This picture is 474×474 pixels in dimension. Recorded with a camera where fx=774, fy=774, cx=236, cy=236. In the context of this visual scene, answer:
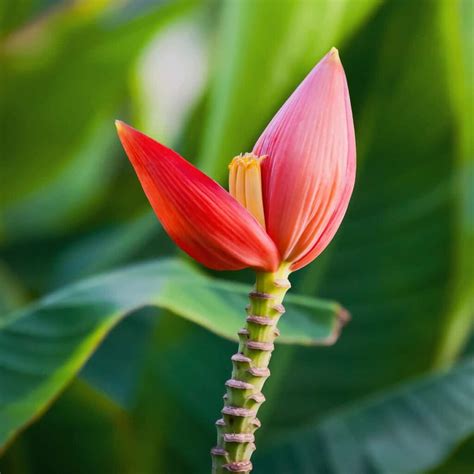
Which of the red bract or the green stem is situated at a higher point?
the red bract

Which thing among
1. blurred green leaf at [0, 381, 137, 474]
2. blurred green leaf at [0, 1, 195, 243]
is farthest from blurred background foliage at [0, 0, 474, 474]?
blurred green leaf at [0, 1, 195, 243]

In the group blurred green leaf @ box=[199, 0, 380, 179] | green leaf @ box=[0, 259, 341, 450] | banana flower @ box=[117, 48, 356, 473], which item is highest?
blurred green leaf @ box=[199, 0, 380, 179]

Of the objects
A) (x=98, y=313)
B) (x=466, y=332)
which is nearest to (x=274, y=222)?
(x=98, y=313)

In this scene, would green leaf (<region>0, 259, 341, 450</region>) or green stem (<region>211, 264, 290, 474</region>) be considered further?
green leaf (<region>0, 259, 341, 450</region>)

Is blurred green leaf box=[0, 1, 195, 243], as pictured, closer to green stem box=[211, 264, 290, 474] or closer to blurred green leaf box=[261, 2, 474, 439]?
blurred green leaf box=[261, 2, 474, 439]

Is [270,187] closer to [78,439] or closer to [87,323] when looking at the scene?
[87,323]

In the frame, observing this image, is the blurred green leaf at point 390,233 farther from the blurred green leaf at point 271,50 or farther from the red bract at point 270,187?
the red bract at point 270,187

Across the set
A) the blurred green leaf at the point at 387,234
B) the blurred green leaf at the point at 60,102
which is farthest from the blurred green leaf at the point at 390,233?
the blurred green leaf at the point at 60,102
